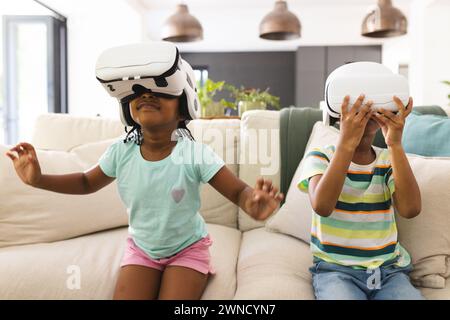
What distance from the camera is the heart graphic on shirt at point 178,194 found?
1110 mm

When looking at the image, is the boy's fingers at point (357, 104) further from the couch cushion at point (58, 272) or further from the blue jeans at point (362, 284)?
the couch cushion at point (58, 272)

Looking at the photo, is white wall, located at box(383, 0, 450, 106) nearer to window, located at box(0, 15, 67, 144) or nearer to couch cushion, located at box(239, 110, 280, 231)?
couch cushion, located at box(239, 110, 280, 231)

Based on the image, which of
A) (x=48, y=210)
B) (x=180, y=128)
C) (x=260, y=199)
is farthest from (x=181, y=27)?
(x=260, y=199)

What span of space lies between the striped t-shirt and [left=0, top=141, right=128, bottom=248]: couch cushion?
0.75 m

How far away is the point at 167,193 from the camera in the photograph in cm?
111

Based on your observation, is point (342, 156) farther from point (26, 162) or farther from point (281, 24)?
point (281, 24)

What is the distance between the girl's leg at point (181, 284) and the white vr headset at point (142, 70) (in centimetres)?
44

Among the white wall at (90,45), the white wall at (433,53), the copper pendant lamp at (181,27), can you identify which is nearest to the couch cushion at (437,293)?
the copper pendant lamp at (181,27)

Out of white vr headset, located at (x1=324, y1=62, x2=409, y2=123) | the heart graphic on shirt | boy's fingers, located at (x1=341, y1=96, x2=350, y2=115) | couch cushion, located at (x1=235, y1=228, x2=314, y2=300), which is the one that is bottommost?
couch cushion, located at (x1=235, y1=228, x2=314, y2=300)

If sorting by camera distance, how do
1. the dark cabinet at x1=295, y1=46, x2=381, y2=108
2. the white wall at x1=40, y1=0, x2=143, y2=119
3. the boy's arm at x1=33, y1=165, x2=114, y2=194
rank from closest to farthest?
the boy's arm at x1=33, y1=165, x2=114, y2=194
the white wall at x1=40, y1=0, x2=143, y2=119
the dark cabinet at x1=295, y1=46, x2=381, y2=108

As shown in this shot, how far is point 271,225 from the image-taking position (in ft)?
5.16

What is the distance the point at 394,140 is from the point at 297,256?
1.62 feet

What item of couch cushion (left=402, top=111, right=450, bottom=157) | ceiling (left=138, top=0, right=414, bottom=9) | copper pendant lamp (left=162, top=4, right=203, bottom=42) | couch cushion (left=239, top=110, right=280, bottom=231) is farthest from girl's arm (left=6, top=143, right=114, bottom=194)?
ceiling (left=138, top=0, right=414, bottom=9)

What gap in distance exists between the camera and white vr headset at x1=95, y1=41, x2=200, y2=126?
3.18 ft
